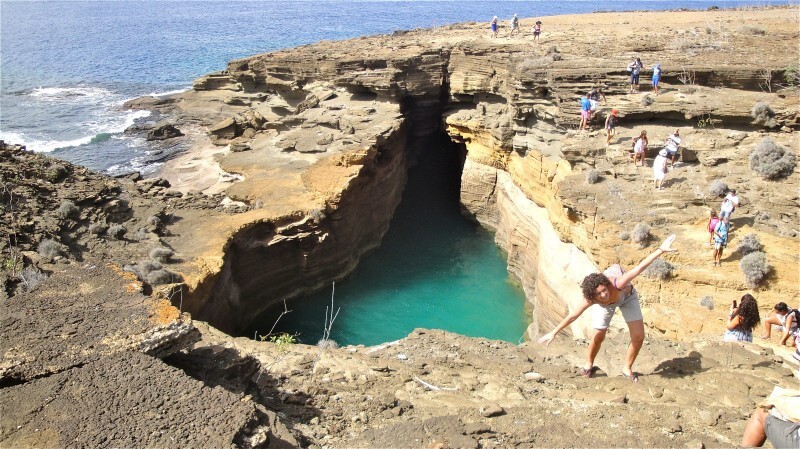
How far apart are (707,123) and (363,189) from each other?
1092 cm

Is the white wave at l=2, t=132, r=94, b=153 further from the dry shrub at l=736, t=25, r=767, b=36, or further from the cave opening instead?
the dry shrub at l=736, t=25, r=767, b=36

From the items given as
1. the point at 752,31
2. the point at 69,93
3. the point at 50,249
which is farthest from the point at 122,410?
the point at 69,93

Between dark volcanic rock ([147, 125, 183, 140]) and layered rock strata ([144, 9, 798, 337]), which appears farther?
dark volcanic rock ([147, 125, 183, 140])

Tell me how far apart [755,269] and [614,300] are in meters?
5.84

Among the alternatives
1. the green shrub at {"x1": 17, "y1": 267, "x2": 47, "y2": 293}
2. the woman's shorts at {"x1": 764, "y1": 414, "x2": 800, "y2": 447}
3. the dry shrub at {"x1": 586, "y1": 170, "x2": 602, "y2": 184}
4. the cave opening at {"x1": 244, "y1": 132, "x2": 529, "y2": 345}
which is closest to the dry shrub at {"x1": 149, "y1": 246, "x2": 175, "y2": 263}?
the green shrub at {"x1": 17, "y1": 267, "x2": 47, "y2": 293}

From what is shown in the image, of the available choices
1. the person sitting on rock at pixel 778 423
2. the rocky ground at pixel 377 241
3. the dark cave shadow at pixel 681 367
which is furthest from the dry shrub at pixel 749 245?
the person sitting on rock at pixel 778 423

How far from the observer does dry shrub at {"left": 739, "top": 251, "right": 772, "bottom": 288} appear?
10977 mm

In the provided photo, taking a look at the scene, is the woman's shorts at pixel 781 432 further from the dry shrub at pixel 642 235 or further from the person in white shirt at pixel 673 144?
the person in white shirt at pixel 673 144

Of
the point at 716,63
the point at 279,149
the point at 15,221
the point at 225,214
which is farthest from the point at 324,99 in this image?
the point at 716,63

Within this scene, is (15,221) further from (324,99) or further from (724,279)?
(724,279)

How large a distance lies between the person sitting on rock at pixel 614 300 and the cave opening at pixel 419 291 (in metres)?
8.28

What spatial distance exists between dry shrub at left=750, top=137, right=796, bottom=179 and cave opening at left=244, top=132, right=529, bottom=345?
7524mm

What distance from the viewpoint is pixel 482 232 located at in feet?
73.5

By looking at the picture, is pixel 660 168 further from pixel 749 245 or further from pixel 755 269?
pixel 755 269
